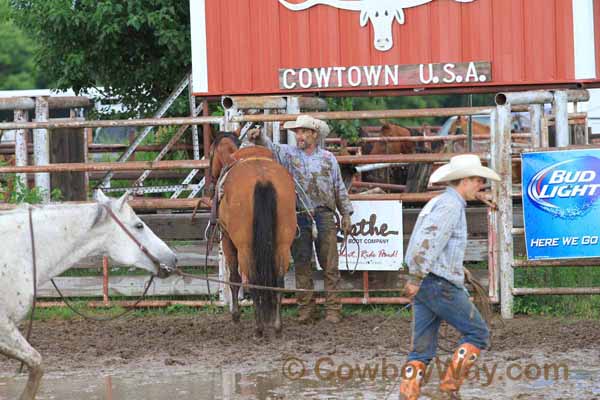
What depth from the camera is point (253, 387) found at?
7762mm

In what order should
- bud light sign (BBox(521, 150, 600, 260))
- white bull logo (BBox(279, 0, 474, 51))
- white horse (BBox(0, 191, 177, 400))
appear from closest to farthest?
white horse (BBox(0, 191, 177, 400)), bud light sign (BBox(521, 150, 600, 260)), white bull logo (BBox(279, 0, 474, 51))

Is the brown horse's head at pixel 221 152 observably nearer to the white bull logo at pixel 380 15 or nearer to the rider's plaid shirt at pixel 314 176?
the rider's plaid shirt at pixel 314 176

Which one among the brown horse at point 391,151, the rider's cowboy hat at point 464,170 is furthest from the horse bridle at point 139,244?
the brown horse at point 391,151

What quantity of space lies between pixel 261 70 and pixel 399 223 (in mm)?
→ 3038

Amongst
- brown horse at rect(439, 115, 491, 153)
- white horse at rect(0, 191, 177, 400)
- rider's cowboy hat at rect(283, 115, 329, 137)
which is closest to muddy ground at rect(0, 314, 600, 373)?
white horse at rect(0, 191, 177, 400)

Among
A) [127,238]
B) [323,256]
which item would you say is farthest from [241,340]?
[127,238]

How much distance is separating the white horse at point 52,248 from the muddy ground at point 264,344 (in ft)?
3.99

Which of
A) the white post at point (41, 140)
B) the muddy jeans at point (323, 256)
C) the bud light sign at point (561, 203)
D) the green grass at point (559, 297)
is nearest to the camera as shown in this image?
the bud light sign at point (561, 203)

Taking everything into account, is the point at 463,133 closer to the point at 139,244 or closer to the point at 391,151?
the point at 391,151

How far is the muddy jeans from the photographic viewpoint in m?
Answer: 10.2

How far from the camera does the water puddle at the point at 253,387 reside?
291 inches

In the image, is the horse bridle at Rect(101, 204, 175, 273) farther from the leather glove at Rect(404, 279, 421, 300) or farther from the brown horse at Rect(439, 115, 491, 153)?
the brown horse at Rect(439, 115, 491, 153)

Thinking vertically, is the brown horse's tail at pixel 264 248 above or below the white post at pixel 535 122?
below

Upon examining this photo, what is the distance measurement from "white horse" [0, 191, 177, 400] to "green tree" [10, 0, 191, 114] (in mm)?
7126
